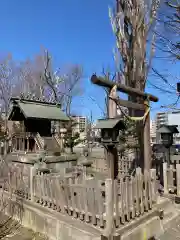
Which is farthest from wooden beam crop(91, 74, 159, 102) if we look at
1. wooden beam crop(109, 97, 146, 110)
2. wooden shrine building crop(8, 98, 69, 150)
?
wooden shrine building crop(8, 98, 69, 150)

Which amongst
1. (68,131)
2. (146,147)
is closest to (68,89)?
(68,131)

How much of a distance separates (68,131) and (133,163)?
1226 centimetres

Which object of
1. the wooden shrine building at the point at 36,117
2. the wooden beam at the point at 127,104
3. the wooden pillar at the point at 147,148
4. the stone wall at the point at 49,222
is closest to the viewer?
the stone wall at the point at 49,222

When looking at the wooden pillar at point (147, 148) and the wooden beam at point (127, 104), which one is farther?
the wooden pillar at point (147, 148)

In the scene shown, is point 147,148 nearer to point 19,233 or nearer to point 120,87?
point 120,87

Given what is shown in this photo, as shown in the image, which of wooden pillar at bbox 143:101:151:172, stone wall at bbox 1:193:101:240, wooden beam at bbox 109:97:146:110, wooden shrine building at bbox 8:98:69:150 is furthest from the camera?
wooden shrine building at bbox 8:98:69:150

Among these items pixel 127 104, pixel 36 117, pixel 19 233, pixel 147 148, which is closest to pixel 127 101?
pixel 127 104

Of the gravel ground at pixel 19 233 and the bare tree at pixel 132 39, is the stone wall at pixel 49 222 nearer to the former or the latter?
the gravel ground at pixel 19 233

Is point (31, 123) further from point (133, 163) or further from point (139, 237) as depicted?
point (139, 237)

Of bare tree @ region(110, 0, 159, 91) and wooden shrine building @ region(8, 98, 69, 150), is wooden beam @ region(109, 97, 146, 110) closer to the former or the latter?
bare tree @ region(110, 0, 159, 91)

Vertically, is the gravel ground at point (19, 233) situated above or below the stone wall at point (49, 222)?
below

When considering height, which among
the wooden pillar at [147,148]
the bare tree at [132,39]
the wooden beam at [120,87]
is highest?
the bare tree at [132,39]

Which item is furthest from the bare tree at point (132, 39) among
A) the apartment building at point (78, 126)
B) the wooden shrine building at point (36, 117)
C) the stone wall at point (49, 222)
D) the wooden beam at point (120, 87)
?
the apartment building at point (78, 126)

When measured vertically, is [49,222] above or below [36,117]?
below
